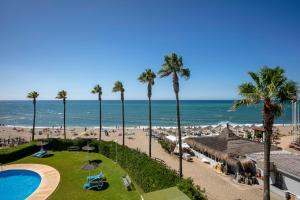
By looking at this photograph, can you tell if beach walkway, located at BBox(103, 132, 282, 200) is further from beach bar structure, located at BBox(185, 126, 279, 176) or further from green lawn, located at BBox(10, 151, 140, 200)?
green lawn, located at BBox(10, 151, 140, 200)

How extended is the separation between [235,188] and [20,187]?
68.4 feet

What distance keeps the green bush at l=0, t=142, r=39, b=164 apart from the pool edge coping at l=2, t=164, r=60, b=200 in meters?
2.01

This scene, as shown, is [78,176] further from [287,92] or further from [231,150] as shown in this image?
[287,92]

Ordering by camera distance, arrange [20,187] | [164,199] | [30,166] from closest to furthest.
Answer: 1. [164,199]
2. [20,187]
3. [30,166]

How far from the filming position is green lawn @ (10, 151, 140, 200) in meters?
18.4

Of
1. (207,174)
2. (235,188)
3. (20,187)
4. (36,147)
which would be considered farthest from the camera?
(36,147)

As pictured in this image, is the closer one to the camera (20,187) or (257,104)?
(257,104)

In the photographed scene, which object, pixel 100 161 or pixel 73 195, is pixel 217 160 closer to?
pixel 100 161

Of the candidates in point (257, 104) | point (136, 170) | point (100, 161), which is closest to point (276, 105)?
point (257, 104)

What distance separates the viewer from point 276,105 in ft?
36.7

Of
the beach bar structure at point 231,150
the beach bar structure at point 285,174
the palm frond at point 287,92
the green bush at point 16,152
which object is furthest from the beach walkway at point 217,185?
the green bush at point 16,152

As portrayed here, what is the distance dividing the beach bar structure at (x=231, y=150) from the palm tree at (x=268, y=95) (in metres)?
11.9

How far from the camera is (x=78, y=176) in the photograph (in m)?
23.1

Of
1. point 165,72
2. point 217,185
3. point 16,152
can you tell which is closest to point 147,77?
point 165,72
